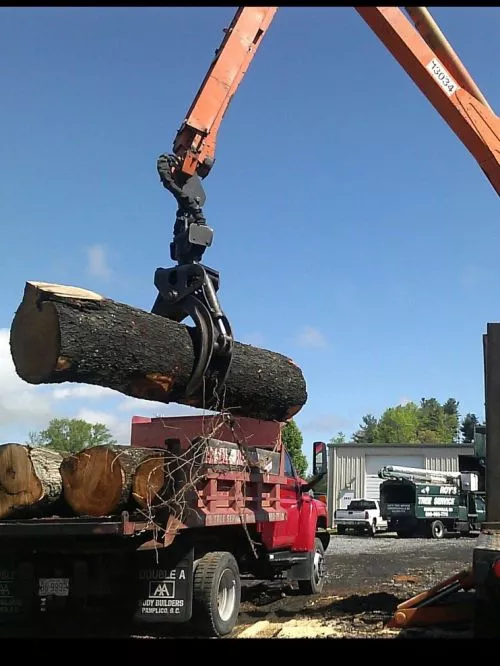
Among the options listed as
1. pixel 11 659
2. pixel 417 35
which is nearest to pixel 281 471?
pixel 11 659

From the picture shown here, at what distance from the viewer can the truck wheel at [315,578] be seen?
10.5 metres

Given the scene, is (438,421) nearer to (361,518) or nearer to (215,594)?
(361,518)

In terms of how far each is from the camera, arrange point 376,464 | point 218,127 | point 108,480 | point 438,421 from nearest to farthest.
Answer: point 108,480 < point 218,127 < point 376,464 < point 438,421

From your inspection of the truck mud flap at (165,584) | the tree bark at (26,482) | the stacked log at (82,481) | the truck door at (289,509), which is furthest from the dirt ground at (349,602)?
the tree bark at (26,482)

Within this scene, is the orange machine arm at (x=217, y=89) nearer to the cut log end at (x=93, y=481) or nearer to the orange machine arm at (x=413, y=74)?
the orange machine arm at (x=413, y=74)

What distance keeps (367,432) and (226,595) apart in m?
125

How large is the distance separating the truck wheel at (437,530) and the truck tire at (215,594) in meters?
21.4

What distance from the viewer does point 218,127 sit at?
343 inches

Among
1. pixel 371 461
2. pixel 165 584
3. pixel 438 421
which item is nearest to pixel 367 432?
pixel 438 421

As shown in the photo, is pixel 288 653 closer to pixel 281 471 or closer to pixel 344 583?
pixel 281 471

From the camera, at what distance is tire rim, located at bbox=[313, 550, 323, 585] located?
10.6 meters

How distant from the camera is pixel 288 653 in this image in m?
6.67

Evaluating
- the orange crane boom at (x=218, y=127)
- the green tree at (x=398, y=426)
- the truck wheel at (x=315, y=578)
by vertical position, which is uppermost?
the green tree at (x=398, y=426)

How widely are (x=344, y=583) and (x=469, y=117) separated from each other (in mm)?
7015
